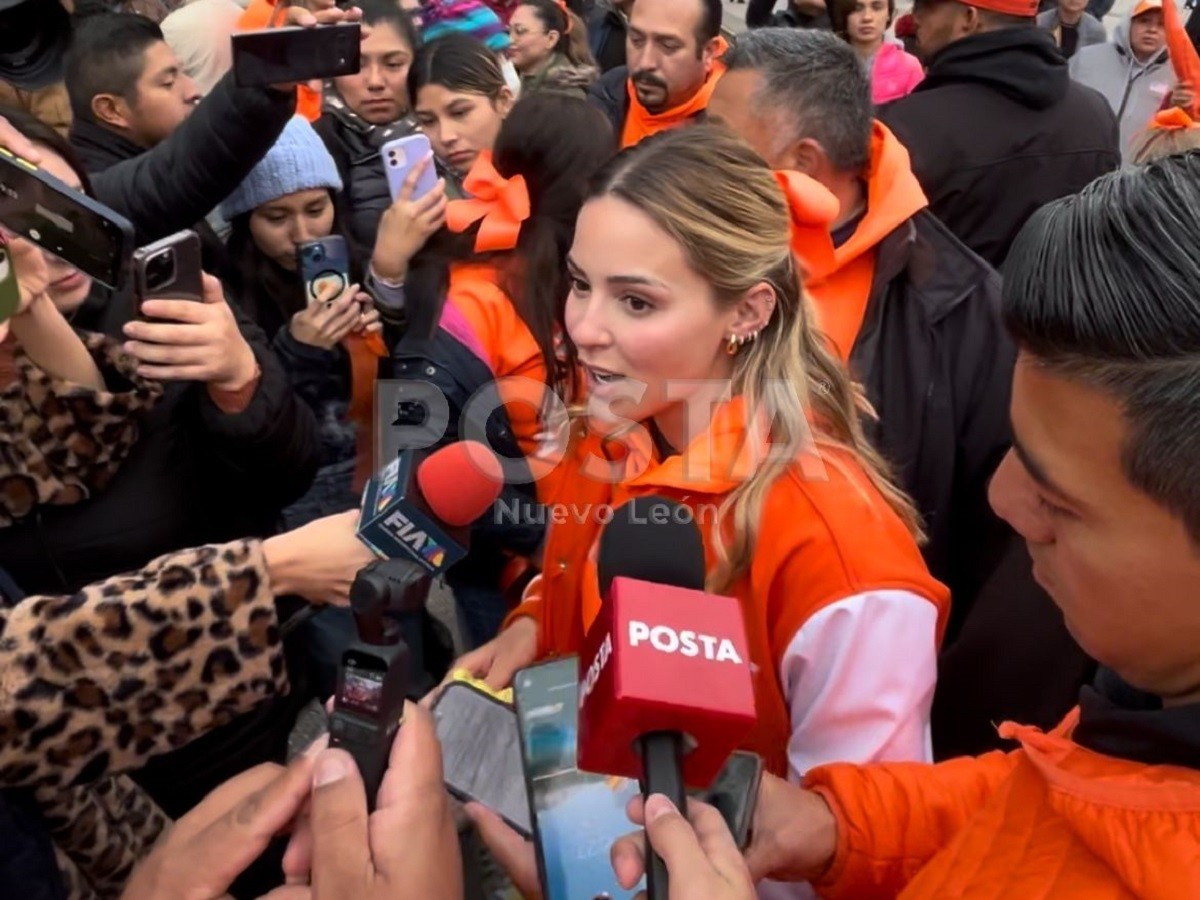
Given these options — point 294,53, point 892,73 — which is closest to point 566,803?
point 294,53

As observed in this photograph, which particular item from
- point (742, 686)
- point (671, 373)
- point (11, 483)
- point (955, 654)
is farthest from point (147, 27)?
point (742, 686)

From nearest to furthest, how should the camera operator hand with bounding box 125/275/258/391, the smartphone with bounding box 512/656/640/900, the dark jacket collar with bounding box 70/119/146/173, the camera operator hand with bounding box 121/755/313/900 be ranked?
1. the camera operator hand with bounding box 121/755/313/900
2. the smartphone with bounding box 512/656/640/900
3. the camera operator hand with bounding box 125/275/258/391
4. the dark jacket collar with bounding box 70/119/146/173

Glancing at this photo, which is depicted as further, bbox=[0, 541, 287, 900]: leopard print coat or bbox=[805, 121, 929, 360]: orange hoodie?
bbox=[805, 121, 929, 360]: orange hoodie

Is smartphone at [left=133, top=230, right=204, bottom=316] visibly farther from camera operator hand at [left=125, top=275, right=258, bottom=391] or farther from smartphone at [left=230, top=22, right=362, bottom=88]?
smartphone at [left=230, top=22, right=362, bottom=88]

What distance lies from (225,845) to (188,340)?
93 centimetres

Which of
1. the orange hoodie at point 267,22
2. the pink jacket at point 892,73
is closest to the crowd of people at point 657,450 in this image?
the orange hoodie at point 267,22

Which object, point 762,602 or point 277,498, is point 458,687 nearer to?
point 762,602

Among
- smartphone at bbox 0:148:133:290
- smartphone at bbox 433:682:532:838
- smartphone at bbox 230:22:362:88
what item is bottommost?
smartphone at bbox 433:682:532:838

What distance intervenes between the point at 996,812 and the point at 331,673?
4.64ft

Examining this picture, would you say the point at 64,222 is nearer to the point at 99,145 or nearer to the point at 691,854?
the point at 691,854

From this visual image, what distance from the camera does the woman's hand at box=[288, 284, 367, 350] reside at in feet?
8.96

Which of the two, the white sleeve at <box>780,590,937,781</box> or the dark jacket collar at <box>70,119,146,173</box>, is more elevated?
the dark jacket collar at <box>70,119,146,173</box>

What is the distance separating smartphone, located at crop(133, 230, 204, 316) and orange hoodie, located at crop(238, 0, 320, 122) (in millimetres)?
2264

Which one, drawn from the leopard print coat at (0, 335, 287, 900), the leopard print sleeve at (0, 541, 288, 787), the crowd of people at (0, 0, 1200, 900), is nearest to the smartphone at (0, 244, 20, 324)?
the crowd of people at (0, 0, 1200, 900)
